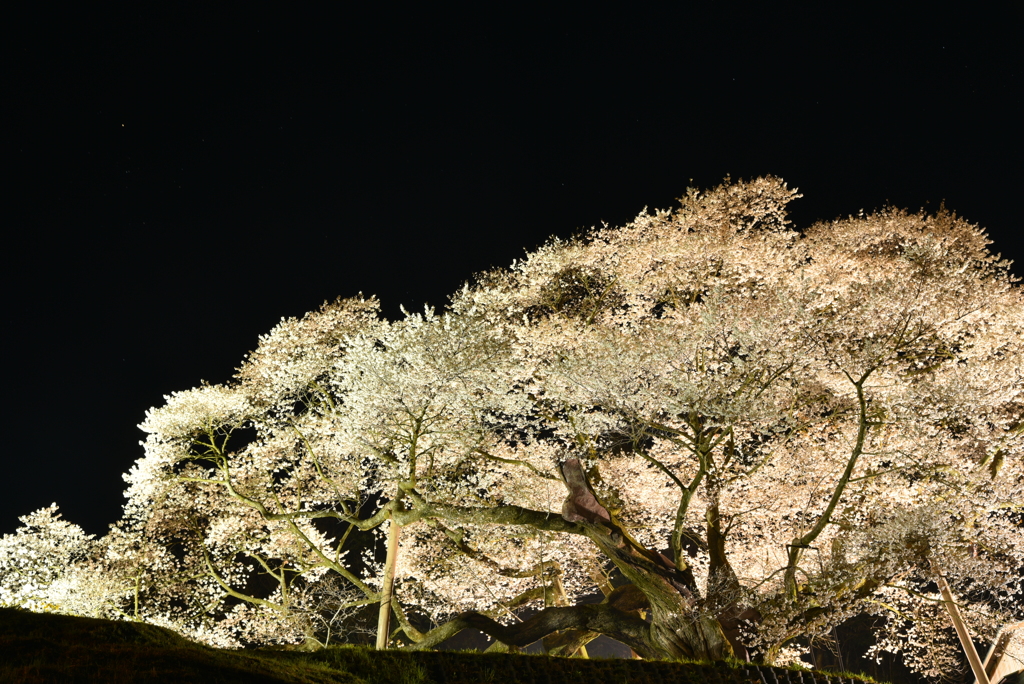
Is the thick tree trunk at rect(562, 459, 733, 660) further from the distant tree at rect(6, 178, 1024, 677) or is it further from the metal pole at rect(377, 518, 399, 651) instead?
the metal pole at rect(377, 518, 399, 651)

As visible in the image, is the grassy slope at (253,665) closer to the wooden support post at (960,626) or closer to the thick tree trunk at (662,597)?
the thick tree trunk at (662,597)

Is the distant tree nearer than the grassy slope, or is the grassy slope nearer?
the grassy slope

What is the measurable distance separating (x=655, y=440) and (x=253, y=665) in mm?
12380

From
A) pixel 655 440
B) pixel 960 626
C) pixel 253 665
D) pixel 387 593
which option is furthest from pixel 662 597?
pixel 253 665

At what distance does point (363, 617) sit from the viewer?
93.1 feet

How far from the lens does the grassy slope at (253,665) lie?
4.75 metres

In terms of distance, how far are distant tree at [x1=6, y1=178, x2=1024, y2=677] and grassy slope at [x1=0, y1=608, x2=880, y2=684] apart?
373cm

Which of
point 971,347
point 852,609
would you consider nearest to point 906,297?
point 971,347

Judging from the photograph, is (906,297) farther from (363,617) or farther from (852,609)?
(363,617)

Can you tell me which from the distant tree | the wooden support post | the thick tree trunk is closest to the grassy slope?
the thick tree trunk

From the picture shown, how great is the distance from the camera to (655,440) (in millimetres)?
16344

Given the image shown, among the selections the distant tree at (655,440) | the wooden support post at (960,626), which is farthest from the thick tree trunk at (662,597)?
the wooden support post at (960,626)

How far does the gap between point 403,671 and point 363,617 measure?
2396 cm

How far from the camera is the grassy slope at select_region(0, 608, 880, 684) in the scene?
4754mm
